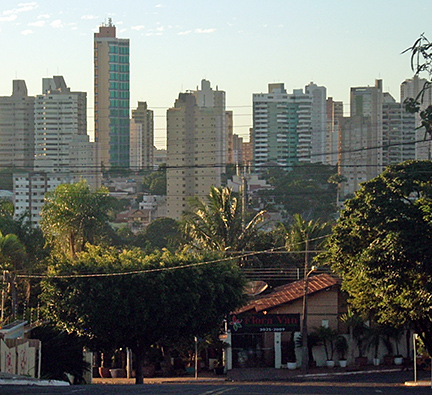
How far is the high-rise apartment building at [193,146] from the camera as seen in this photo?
13962 centimetres

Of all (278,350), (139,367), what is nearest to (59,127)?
(278,350)

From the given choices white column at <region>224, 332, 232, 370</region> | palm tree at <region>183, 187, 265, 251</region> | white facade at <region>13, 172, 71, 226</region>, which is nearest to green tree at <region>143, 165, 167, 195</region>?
white facade at <region>13, 172, 71, 226</region>

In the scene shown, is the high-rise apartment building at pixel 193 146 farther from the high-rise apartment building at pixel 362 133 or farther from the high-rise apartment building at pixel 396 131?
the high-rise apartment building at pixel 396 131

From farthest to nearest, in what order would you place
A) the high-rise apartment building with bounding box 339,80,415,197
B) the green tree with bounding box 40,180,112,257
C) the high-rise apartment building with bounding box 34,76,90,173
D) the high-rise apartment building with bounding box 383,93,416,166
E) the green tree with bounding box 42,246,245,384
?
the high-rise apartment building with bounding box 34,76,90,173 < the high-rise apartment building with bounding box 383,93,416,166 < the high-rise apartment building with bounding box 339,80,415,197 < the green tree with bounding box 40,180,112,257 < the green tree with bounding box 42,246,245,384

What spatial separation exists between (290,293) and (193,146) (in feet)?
369

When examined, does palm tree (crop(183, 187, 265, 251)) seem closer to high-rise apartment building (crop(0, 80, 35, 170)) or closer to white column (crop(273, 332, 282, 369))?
white column (crop(273, 332, 282, 369))

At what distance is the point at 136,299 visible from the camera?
33.2 metres

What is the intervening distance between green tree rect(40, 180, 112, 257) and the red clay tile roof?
17.2 m

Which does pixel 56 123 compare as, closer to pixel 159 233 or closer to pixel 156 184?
pixel 156 184

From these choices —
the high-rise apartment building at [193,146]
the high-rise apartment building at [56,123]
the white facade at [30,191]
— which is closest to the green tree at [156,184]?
the high-rise apartment building at [193,146]

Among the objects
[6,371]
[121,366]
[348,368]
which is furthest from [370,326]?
[6,371]

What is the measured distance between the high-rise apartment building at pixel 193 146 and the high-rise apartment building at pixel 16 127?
1691 inches

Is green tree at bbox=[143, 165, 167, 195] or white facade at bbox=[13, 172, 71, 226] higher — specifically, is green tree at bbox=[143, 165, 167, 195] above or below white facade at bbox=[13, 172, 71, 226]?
above

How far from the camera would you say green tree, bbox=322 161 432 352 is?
25.5 m
